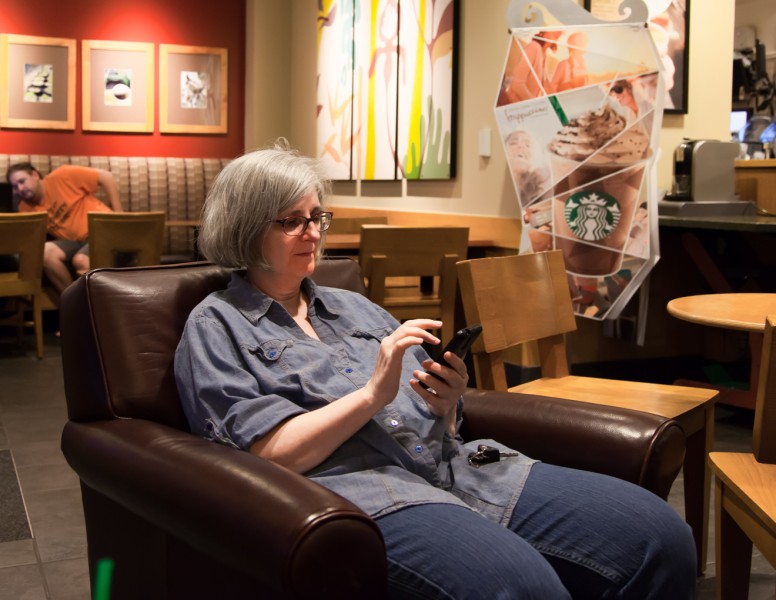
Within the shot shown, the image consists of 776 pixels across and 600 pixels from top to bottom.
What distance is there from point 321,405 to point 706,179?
3.52 meters

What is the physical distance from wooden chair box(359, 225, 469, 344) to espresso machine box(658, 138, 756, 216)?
110 cm

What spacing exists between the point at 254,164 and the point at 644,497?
0.95 m

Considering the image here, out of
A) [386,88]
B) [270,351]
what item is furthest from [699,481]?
[386,88]

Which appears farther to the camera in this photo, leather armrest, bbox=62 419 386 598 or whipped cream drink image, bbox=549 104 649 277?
whipped cream drink image, bbox=549 104 649 277

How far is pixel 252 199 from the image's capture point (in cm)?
182

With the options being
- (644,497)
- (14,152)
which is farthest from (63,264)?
(644,497)

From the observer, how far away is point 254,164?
1.83 metres

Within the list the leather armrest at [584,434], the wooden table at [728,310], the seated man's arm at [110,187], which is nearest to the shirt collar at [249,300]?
the leather armrest at [584,434]

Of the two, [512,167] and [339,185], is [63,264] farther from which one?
[512,167]

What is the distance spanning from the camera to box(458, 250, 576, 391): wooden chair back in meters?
2.51

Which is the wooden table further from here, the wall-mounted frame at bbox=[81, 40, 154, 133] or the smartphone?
the wall-mounted frame at bbox=[81, 40, 154, 133]

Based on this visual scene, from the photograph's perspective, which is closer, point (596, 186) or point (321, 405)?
point (321, 405)

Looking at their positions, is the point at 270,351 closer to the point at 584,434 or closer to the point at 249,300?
the point at 249,300

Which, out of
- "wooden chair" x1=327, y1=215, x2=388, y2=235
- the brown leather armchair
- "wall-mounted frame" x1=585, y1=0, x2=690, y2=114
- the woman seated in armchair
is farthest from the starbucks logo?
the woman seated in armchair
